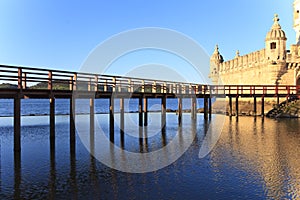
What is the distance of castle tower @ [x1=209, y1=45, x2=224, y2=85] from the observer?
64.2m

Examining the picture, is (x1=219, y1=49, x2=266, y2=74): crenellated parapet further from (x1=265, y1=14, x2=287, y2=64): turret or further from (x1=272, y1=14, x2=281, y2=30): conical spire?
(x1=272, y1=14, x2=281, y2=30): conical spire

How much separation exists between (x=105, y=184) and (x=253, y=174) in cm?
528

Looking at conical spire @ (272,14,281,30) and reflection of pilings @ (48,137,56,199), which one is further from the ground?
conical spire @ (272,14,281,30)

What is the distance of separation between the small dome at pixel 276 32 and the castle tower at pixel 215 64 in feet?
67.3

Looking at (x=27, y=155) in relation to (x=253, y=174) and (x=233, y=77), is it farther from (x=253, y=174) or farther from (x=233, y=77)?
(x=233, y=77)

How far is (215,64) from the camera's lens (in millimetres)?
64438

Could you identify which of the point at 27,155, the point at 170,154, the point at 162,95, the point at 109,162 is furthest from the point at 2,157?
the point at 162,95

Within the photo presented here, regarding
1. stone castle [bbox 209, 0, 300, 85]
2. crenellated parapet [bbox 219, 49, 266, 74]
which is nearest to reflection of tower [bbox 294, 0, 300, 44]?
stone castle [bbox 209, 0, 300, 85]

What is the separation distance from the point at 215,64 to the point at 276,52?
21.9 meters

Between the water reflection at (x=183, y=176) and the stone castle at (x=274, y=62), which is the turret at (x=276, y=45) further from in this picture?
the water reflection at (x=183, y=176)

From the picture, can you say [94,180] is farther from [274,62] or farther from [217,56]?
[217,56]

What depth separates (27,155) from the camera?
51.2 ft

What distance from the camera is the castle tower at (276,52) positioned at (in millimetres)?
42750

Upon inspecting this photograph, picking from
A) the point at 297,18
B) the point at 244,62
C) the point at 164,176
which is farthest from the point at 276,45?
the point at 164,176
